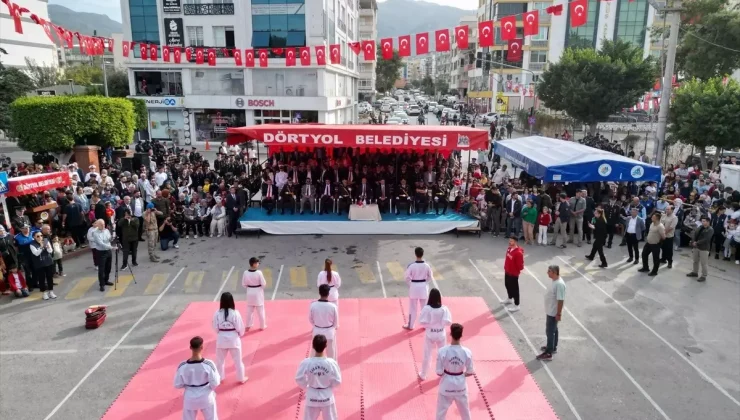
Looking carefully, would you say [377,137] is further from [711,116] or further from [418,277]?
[711,116]

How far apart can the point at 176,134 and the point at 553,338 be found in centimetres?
3639

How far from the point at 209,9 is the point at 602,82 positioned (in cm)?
2906

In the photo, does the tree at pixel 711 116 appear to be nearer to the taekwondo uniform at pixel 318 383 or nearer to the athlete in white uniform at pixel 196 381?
the taekwondo uniform at pixel 318 383

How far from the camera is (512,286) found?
1144 cm

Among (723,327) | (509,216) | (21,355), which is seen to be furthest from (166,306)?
(723,327)

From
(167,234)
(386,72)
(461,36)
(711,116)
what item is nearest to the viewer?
(167,234)

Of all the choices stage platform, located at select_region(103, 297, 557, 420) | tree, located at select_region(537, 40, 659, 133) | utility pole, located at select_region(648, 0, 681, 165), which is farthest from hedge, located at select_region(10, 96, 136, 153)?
tree, located at select_region(537, 40, 659, 133)

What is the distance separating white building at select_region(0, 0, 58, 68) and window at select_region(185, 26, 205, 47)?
2780 centimetres

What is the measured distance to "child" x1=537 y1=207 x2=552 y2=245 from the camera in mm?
15791

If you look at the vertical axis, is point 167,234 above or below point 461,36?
below

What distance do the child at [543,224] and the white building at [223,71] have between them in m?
26.5

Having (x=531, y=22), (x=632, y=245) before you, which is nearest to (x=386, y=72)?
(x=531, y=22)

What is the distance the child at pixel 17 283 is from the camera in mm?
11883

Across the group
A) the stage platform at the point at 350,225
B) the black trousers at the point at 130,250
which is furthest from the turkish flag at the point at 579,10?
the black trousers at the point at 130,250
